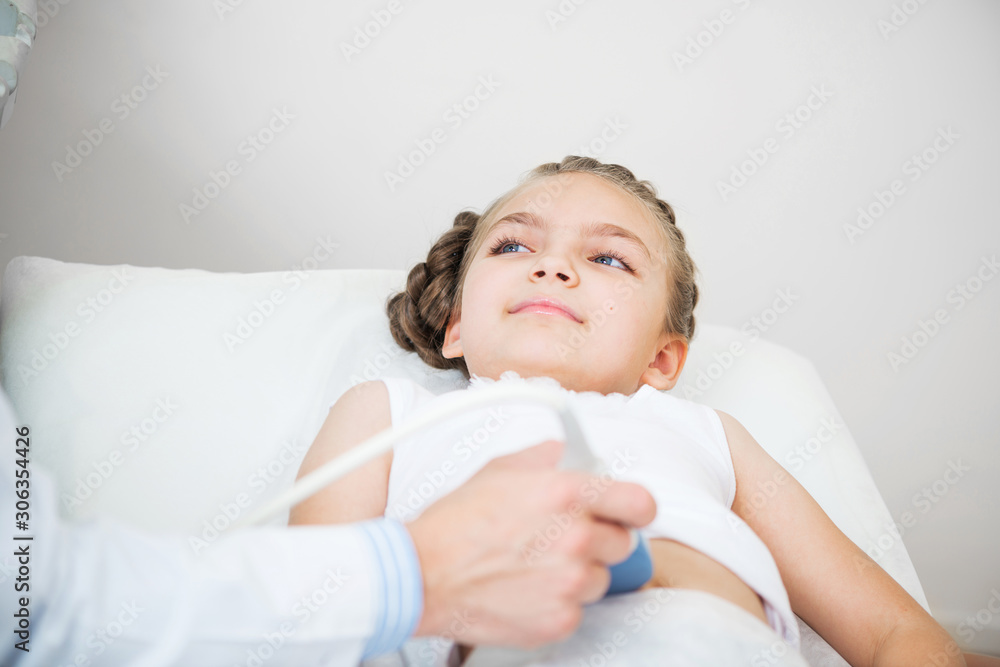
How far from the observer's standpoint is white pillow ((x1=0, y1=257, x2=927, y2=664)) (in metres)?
1.02

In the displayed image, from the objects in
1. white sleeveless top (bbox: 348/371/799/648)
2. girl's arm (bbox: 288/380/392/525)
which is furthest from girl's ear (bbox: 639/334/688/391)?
girl's arm (bbox: 288/380/392/525)

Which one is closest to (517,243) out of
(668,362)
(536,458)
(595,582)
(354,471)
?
(668,362)

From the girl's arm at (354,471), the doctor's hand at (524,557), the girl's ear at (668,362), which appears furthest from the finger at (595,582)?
the girl's ear at (668,362)

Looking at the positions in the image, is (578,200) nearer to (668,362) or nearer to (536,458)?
(668,362)

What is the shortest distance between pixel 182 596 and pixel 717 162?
1598 millimetres

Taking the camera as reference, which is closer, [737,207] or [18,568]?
[18,568]

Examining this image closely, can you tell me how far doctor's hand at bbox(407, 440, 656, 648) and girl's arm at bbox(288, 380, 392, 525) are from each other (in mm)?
309

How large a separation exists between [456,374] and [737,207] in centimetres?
91

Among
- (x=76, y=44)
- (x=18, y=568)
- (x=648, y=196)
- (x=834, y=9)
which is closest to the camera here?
→ (x=18, y=568)

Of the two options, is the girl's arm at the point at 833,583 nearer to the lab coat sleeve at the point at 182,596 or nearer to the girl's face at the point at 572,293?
the girl's face at the point at 572,293

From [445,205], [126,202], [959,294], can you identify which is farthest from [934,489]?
[126,202]

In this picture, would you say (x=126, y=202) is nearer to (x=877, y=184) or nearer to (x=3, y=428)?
(x=3, y=428)

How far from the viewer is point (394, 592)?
552 millimetres

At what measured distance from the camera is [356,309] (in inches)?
53.9
